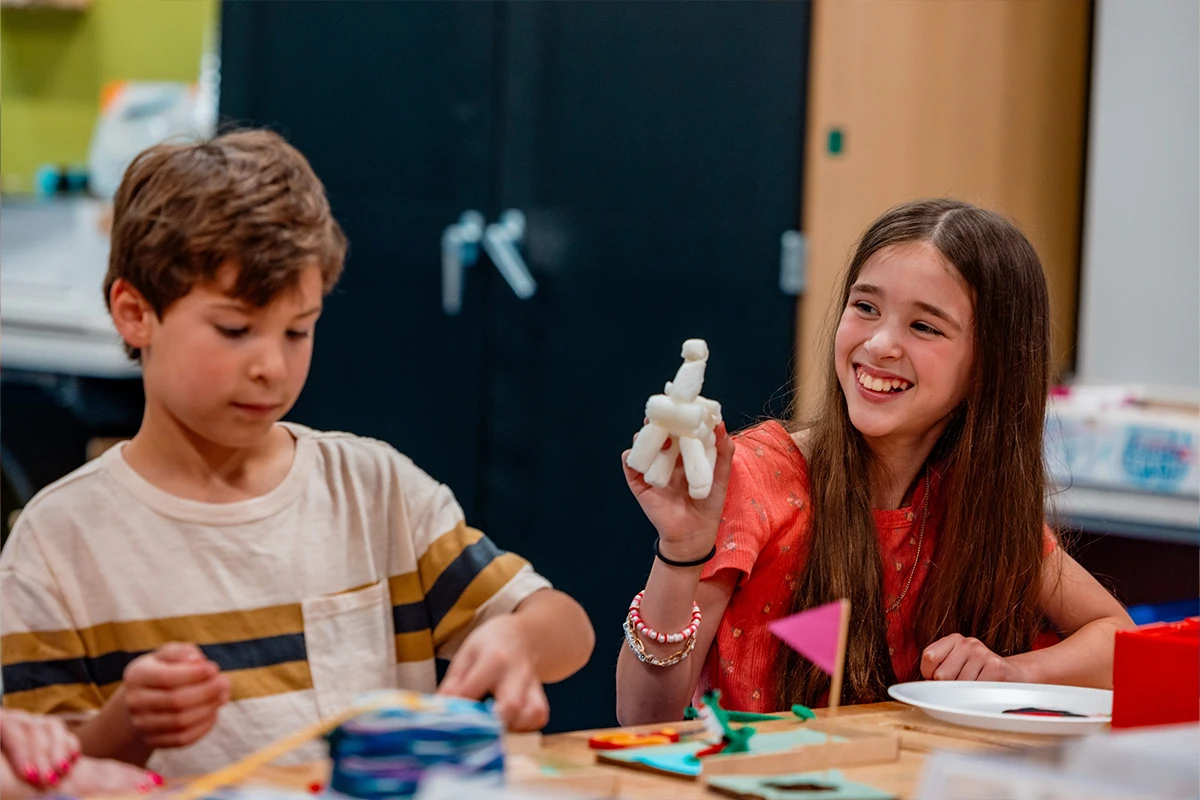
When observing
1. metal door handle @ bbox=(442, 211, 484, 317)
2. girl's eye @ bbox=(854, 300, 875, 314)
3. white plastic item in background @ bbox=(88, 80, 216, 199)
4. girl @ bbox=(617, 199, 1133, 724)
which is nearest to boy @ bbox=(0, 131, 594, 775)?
girl @ bbox=(617, 199, 1133, 724)

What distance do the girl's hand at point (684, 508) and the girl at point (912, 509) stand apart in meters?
0.06

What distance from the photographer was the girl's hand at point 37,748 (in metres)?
0.86

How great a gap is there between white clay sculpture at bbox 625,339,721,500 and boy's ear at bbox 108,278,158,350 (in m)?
0.38

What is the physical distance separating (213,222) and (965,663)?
0.84 metres

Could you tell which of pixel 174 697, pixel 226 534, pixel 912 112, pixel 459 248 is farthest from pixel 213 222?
pixel 912 112

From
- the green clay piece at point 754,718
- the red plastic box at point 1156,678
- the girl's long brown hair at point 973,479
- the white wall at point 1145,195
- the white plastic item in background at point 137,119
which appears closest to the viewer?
the red plastic box at point 1156,678

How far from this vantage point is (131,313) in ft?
3.41

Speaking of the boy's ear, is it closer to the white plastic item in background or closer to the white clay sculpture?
the white clay sculpture

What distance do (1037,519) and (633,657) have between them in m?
0.50

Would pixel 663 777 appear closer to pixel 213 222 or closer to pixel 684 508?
pixel 684 508

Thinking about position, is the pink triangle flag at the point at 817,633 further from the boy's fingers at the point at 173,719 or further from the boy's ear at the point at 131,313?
the boy's ear at the point at 131,313

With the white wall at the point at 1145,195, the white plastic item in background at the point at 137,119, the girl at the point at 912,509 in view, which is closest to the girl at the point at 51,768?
the girl at the point at 912,509

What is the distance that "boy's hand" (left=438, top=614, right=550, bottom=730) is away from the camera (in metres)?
0.98

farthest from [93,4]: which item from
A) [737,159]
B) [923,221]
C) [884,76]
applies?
[923,221]
